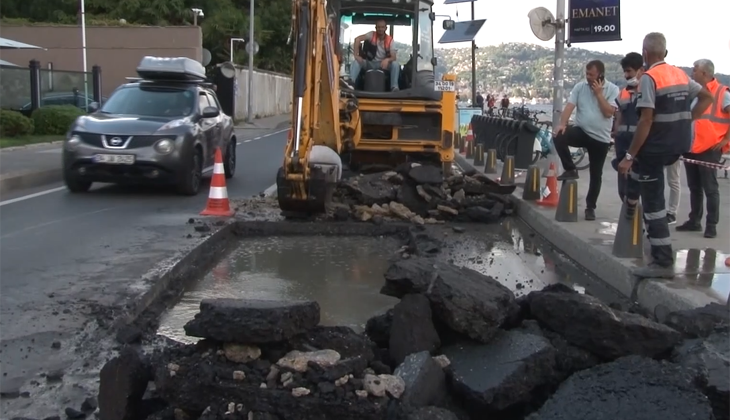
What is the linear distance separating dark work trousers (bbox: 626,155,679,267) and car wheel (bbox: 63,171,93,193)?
8690 millimetres

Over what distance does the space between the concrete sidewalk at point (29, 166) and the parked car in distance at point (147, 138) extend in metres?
1.57

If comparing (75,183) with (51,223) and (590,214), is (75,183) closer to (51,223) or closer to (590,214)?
(51,223)

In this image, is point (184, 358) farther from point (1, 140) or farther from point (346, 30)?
point (1, 140)

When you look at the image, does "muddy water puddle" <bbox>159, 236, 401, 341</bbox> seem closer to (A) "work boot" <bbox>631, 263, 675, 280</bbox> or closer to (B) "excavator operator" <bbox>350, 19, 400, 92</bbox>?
(A) "work boot" <bbox>631, 263, 675, 280</bbox>

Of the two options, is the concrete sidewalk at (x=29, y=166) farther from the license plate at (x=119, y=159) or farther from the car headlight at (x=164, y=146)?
the car headlight at (x=164, y=146)

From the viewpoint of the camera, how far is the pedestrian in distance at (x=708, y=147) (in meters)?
8.99

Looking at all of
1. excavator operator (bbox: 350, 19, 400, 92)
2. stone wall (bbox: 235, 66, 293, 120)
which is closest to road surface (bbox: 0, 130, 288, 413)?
excavator operator (bbox: 350, 19, 400, 92)

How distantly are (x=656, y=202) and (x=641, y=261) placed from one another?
27.4 inches

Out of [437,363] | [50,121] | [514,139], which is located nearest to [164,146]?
[437,363]

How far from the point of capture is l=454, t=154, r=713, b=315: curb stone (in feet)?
20.3

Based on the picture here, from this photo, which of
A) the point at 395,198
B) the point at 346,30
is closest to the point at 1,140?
the point at 346,30

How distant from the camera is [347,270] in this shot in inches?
315

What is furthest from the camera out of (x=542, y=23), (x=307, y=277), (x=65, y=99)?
(x=65, y=99)

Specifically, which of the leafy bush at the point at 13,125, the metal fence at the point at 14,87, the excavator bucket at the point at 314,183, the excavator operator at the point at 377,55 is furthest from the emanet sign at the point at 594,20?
the metal fence at the point at 14,87
